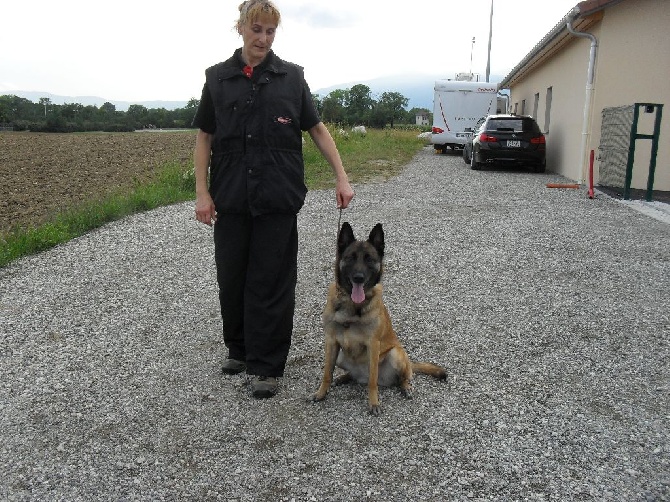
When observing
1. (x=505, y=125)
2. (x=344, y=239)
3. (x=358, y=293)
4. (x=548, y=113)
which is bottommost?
(x=358, y=293)

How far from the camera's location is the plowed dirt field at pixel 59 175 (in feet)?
41.2

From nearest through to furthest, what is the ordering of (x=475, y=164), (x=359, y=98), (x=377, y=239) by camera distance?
(x=377, y=239) → (x=475, y=164) → (x=359, y=98)

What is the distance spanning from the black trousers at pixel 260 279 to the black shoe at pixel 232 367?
0.21 meters

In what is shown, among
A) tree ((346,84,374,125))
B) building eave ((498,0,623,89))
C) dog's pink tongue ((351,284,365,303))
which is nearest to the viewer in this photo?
dog's pink tongue ((351,284,365,303))

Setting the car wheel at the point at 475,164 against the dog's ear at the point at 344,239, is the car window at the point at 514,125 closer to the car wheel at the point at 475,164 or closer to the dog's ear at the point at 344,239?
the car wheel at the point at 475,164

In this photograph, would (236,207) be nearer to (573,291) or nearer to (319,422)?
(319,422)

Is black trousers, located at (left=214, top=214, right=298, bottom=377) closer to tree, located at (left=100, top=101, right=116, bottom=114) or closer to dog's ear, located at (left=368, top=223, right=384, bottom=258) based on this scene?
dog's ear, located at (left=368, top=223, right=384, bottom=258)

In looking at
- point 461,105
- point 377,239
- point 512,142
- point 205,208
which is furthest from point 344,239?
point 461,105

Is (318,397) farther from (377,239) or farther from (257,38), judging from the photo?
(257,38)

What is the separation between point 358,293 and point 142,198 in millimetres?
8690

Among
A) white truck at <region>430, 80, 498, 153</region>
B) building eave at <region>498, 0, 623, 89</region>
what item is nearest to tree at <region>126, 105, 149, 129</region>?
white truck at <region>430, 80, 498, 153</region>

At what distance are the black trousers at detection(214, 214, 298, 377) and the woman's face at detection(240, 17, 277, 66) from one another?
0.95 m

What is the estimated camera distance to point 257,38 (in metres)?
3.38

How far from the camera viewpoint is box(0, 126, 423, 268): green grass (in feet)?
26.4
